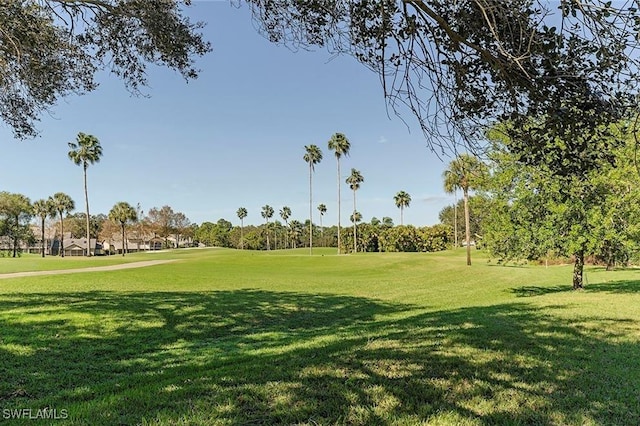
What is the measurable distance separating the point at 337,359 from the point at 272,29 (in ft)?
14.7

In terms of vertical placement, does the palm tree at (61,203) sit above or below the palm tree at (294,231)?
above

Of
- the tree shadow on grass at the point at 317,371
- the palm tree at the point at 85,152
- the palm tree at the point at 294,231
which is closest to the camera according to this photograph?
the tree shadow on grass at the point at 317,371

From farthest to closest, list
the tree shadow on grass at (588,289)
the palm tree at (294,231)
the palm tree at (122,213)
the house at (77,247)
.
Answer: the palm tree at (294,231), the house at (77,247), the palm tree at (122,213), the tree shadow on grass at (588,289)

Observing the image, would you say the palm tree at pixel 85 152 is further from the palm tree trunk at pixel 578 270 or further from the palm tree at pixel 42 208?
the palm tree trunk at pixel 578 270

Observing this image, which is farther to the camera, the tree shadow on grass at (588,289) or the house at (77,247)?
the house at (77,247)

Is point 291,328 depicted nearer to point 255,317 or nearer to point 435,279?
point 255,317

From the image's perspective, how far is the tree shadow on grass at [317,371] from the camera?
142 inches

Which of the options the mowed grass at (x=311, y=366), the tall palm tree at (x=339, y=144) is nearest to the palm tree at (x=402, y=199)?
the tall palm tree at (x=339, y=144)

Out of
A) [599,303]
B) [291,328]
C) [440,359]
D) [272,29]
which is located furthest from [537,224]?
[272,29]

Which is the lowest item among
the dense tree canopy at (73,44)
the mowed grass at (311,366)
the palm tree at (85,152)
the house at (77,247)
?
the house at (77,247)

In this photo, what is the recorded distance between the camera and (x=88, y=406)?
12.6 ft

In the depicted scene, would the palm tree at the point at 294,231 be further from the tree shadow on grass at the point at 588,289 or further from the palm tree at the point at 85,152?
the tree shadow on grass at the point at 588,289

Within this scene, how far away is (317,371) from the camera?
4.79 m

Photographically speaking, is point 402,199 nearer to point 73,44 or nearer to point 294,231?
point 294,231
